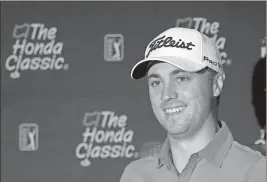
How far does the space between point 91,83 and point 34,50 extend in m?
0.34

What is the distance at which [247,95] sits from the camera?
8.41 ft

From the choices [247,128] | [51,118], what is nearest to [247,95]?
[247,128]

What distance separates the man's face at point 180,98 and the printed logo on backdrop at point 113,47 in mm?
1355

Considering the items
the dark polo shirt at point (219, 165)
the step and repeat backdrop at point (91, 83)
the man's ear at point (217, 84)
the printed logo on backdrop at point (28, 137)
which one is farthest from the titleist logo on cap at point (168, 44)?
the printed logo on backdrop at point (28, 137)

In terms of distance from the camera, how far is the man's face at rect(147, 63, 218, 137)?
48.4 inches

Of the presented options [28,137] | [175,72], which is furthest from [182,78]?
[28,137]

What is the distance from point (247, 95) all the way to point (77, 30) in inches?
35.5

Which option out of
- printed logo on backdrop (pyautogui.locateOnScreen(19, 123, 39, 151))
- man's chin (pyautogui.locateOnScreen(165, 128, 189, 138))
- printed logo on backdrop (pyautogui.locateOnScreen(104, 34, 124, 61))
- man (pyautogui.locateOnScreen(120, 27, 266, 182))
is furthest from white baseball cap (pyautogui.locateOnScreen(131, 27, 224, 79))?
printed logo on backdrop (pyautogui.locateOnScreen(19, 123, 39, 151))

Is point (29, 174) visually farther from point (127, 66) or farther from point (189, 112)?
point (189, 112)

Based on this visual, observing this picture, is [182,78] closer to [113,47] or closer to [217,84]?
[217,84]

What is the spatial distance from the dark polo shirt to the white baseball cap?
0.59ft

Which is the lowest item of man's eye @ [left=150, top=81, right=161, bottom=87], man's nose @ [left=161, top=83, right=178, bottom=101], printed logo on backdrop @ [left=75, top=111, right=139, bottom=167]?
printed logo on backdrop @ [left=75, top=111, right=139, bottom=167]

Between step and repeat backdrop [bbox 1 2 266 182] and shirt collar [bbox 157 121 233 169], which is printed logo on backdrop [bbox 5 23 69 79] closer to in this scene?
step and repeat backdrop [bbox 1 2 266 182]

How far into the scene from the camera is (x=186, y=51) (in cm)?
127
